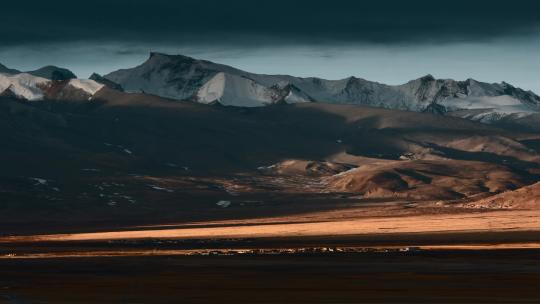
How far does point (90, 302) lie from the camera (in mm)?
78438

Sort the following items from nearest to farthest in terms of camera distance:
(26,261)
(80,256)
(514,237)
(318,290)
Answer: (318,290)
(26,261)
(80,256)
(514,237)

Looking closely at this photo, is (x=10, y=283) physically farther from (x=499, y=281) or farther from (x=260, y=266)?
(x=499, y=281)

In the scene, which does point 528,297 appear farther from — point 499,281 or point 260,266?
point 260,266

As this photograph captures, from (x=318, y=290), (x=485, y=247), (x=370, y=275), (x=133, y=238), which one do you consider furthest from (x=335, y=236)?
(x=318, y=290)

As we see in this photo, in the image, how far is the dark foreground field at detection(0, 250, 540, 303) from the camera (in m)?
79.4

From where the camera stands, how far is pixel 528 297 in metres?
75.6

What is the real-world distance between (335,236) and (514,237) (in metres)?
32.8

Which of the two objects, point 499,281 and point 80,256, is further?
point 80,256

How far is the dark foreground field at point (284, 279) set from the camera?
3127 inches

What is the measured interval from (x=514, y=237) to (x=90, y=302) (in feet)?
297

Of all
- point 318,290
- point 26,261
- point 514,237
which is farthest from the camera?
point 514,237

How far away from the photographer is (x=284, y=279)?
93625 millimetres

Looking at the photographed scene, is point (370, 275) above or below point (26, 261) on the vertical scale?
above

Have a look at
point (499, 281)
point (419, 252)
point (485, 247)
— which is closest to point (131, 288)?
point (499, 281)
